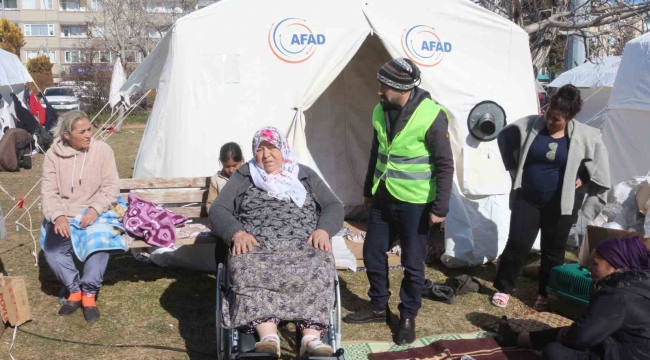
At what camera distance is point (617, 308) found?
309cm

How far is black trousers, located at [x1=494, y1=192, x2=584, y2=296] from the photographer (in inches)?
187

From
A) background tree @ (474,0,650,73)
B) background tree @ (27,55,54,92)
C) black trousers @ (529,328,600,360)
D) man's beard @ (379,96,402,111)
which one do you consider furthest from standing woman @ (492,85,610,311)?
background tree @ (27,55,54,92)

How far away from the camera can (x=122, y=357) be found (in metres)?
4.05

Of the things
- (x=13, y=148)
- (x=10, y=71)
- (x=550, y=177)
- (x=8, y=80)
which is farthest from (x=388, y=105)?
(x=10, y=71)

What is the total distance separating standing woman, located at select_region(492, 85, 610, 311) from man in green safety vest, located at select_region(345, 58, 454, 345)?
978 millimetres

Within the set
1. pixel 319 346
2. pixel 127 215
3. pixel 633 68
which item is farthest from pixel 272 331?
pixel 633 68

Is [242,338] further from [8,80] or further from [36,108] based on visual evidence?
[36,108]

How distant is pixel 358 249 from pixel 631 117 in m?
3.77

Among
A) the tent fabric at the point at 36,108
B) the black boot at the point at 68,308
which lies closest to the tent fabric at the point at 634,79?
the black boot at the point at 68,308

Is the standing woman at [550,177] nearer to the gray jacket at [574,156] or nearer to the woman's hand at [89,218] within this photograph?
the gray jacket at [574,156]

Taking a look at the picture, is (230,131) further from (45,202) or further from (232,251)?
(232,251)

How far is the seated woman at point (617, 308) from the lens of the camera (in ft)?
10.2

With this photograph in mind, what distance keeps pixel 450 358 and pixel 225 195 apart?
1.75 m

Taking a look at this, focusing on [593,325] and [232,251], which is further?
[232,251]
